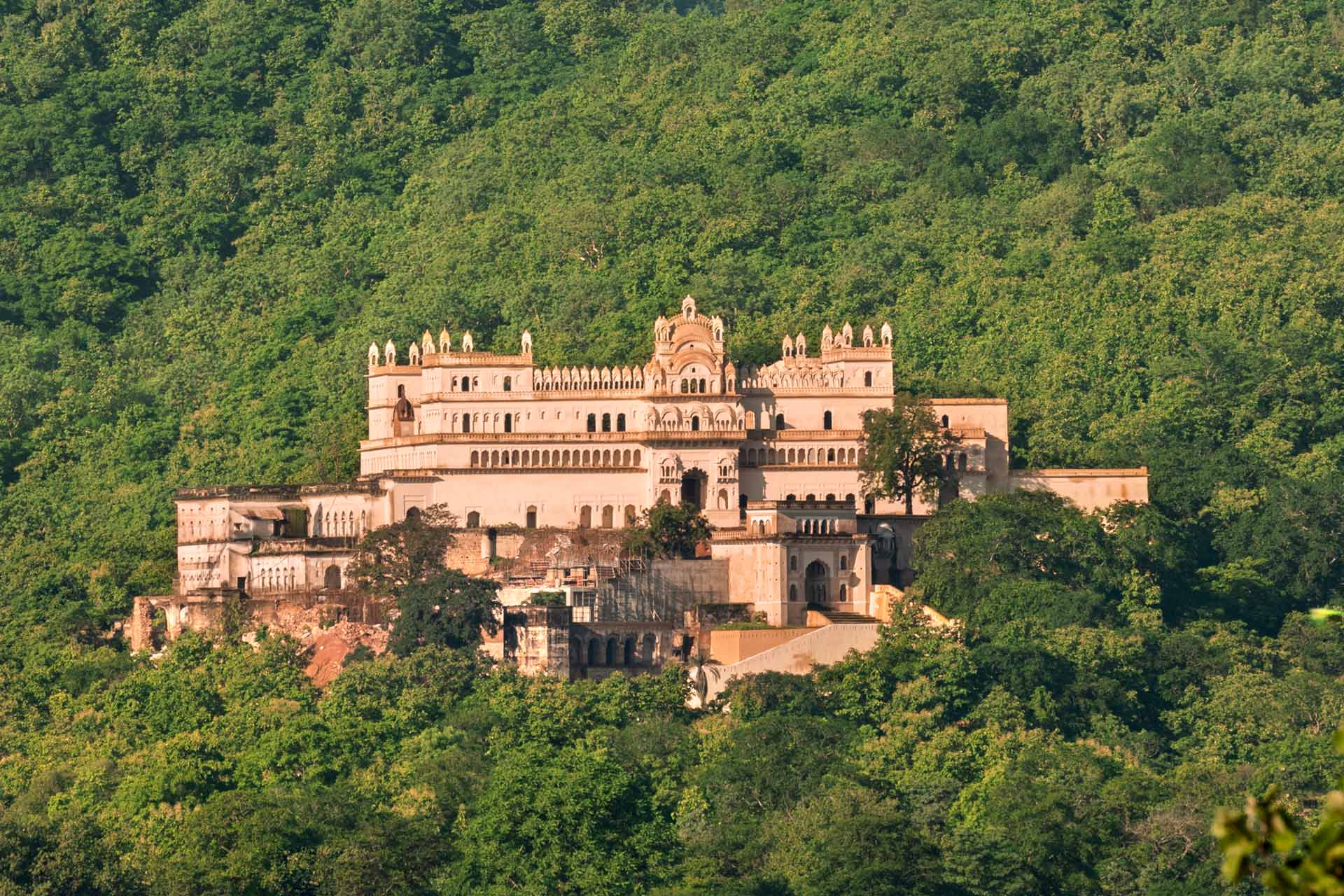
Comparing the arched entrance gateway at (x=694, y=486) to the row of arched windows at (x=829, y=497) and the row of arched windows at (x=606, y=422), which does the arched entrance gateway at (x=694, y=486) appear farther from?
the row of arched windows at (x=829, y=497)

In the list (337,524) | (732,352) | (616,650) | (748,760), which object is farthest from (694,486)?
(748,760)

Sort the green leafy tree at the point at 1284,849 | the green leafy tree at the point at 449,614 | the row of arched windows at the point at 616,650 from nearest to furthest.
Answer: the green leafy tree at the point at 1284,849
the green leafy tree at the point at 449,614
the row of arched windows at the point at 616,650

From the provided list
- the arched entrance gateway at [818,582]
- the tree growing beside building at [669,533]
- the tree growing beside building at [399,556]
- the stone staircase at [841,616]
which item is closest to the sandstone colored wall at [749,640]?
the stone staircase at [841,616]

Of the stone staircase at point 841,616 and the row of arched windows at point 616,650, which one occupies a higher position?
the stone staircase at point 841,616

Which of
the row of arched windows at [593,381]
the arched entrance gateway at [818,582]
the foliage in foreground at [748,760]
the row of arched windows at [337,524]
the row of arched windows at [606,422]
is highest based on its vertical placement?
the row of arched windows at [593,381]

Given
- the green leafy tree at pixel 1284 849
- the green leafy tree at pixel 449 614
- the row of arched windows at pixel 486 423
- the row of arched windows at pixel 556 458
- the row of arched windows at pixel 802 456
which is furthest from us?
the row of arched windows at pixel 802 456

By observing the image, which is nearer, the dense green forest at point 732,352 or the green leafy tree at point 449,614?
the dense green forest at point 732,352
